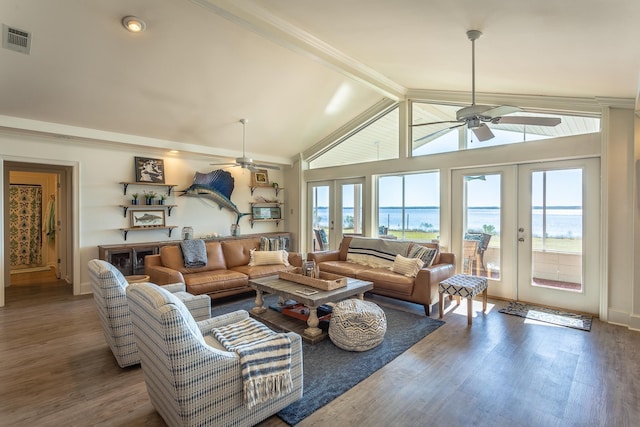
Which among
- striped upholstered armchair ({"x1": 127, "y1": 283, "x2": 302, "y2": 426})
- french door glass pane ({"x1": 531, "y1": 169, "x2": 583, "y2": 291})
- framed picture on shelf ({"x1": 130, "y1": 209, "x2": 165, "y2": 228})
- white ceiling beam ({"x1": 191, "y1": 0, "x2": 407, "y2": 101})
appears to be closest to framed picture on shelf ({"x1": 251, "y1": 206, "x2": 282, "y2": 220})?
framed picture on shelf ({"x1": 130, "y1": 209, "x2": 165, "y2": 228})

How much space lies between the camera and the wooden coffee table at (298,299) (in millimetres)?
3221

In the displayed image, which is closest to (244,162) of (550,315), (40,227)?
(550,315)

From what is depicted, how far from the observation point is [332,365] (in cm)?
275

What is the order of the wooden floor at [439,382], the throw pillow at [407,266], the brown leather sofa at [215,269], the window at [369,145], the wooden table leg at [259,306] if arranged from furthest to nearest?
the window at [369,145] < the throw pillow at [407,266] < the brown leather sofa at [215,269] < the wooden table leg at [259,306] < the wooden floor at [439,382]

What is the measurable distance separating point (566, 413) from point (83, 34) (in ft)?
17.5

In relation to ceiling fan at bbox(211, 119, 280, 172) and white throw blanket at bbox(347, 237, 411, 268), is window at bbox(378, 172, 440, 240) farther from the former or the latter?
ceiling fan at bbox(211, 119, 280, 172)

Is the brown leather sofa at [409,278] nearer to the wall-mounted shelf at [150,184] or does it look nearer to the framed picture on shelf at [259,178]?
the framed picture on shelf at [259,178]

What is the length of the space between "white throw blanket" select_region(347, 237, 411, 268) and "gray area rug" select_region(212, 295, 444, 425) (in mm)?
1167

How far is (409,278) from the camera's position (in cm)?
423

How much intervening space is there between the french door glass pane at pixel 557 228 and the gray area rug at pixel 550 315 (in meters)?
0.37

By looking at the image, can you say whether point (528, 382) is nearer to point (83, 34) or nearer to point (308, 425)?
point (308, 425)

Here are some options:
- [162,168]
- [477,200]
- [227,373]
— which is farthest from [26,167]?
[477,200]

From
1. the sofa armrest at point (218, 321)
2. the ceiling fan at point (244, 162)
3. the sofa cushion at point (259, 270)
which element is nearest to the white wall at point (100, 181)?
the ceiling fan at point (244, 162)

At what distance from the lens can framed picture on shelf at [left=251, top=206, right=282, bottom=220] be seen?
723 cm
